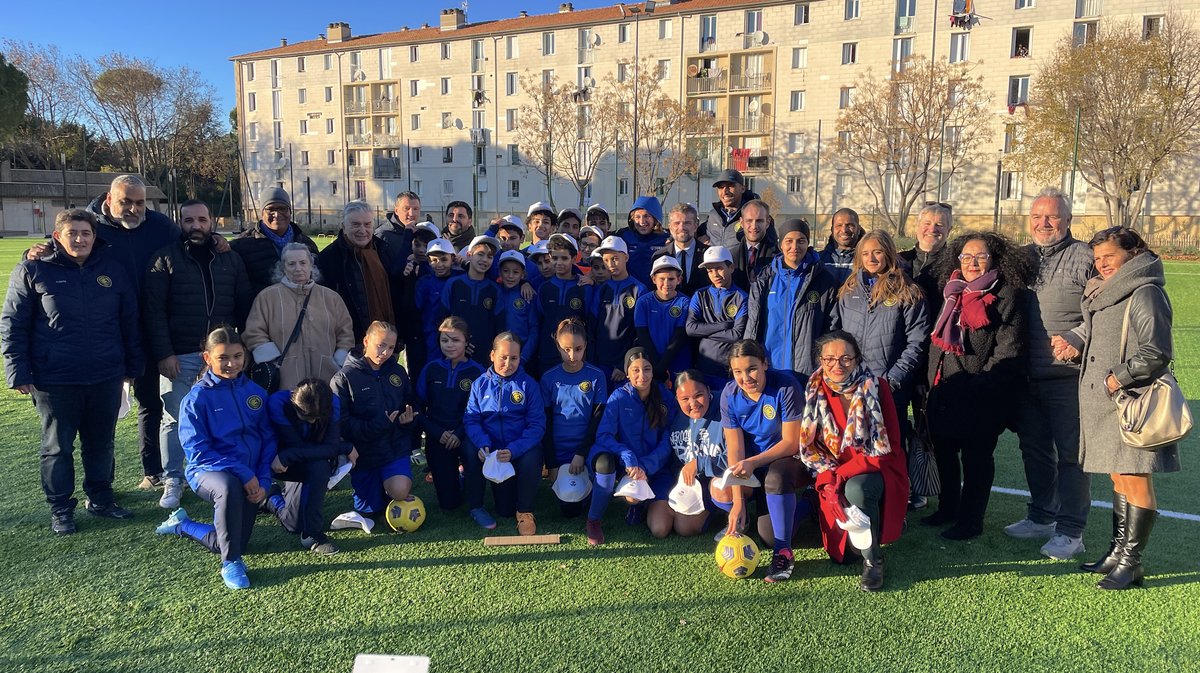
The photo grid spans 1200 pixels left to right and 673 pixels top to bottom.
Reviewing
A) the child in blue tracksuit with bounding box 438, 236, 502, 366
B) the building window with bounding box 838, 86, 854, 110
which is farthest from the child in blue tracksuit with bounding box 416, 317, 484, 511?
the building window with bounding box 838, 86, 854, 110

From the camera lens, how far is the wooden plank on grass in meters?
4.38

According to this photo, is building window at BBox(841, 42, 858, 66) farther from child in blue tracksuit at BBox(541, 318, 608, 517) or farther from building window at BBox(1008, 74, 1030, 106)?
child in blue tracksuit at BBox(541, 318, 608, 517)

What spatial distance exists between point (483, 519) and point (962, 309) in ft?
10.6

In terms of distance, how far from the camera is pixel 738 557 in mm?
3902

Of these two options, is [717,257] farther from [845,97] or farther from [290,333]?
[845,97]

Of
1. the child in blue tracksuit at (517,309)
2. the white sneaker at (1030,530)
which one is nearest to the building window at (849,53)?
the child in blue tracksuit at (517,309)

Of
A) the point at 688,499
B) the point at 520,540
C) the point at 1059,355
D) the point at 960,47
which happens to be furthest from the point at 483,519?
the point at 960,47

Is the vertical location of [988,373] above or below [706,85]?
below

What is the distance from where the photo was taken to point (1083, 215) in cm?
3769

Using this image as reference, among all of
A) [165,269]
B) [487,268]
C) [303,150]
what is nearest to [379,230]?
[487,268]

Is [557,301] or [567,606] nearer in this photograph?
[567,606]

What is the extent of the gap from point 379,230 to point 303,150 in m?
58.3

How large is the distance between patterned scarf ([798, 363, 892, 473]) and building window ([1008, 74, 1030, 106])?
42073 millimetres

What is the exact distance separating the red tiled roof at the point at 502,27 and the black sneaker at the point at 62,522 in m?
46.4
